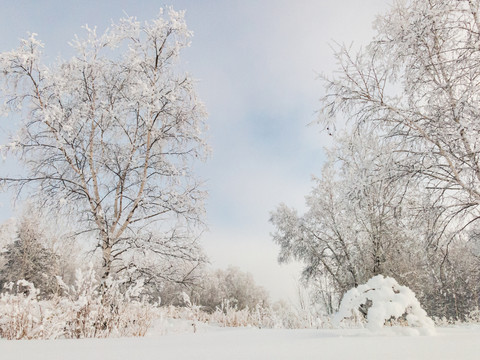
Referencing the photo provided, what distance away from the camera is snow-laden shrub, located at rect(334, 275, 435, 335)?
9.08 feet

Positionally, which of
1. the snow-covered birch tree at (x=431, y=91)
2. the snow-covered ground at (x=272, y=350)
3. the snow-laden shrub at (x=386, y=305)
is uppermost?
the snow-covered birch tree at (x=431, y=91)

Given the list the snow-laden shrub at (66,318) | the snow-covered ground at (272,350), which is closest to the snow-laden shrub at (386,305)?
the snow-covered ground at (272,350)

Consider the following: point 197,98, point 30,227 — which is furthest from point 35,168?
point 30,227

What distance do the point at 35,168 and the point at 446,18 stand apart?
912 cm

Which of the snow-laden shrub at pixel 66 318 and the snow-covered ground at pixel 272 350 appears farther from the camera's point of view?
the snow-laden shrub at pixel 66 318

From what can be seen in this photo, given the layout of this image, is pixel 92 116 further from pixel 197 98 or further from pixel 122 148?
pixel 197 98

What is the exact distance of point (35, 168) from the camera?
7.41 metres

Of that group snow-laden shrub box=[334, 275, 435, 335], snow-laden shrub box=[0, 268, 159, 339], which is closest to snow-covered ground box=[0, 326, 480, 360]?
snow-laden shrub box=[334, 275, 435, 335]

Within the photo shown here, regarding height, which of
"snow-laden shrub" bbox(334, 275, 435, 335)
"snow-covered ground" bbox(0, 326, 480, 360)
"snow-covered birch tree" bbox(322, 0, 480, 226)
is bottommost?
"snow-covered ground" bbox(0, 326, 480, 360)

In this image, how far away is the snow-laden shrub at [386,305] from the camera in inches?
109

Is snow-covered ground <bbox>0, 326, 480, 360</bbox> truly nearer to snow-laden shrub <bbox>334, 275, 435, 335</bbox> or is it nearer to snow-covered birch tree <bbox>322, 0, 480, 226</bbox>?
snow-laden shrub <bbox>334, 275, 435, 335</bbox>

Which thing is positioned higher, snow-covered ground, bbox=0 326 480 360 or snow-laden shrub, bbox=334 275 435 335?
snow-laden shrub, bbox=334 275 435 335

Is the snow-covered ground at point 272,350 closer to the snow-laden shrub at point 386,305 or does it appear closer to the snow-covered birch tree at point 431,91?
the snow-laden shrub at point 386,305

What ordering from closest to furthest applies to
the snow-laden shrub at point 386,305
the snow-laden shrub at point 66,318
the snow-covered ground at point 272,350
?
the snow-covered ground at point 272,350 → the snow-laden shrub at point 386,305 → the snow-laden shrub at point 66,318
